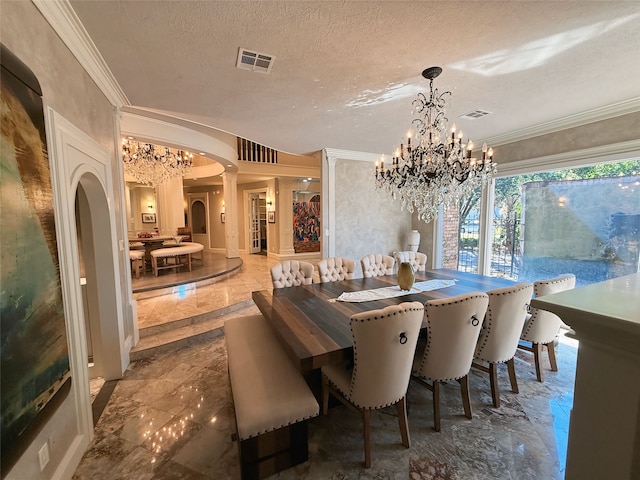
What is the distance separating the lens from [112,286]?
2572 millimetres

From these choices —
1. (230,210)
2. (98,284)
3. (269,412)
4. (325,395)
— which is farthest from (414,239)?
(230,210)

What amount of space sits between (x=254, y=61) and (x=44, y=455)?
2.82 m

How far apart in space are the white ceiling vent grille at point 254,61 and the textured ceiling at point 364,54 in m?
0.06

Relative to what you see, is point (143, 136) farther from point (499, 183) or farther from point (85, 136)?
point (499, 183)

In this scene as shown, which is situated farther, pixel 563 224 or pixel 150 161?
pixel 150 161

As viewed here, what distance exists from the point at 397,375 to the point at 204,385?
1.87m

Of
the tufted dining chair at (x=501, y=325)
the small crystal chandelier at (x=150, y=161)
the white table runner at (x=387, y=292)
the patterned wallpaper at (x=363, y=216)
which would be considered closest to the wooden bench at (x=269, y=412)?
the white table runner at (x=387, y=292)

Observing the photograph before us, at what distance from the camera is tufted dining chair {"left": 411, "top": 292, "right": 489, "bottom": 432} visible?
1.80m

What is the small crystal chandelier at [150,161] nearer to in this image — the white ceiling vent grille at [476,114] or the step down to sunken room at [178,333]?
the step down to sunken room at [178,333]

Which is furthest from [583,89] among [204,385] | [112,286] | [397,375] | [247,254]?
[247,254]

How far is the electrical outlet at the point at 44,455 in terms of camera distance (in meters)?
1.35

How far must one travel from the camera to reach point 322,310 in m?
2.28

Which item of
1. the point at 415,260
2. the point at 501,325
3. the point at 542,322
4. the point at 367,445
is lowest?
the point at 367,445

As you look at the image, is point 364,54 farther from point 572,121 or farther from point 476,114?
point 572,121
